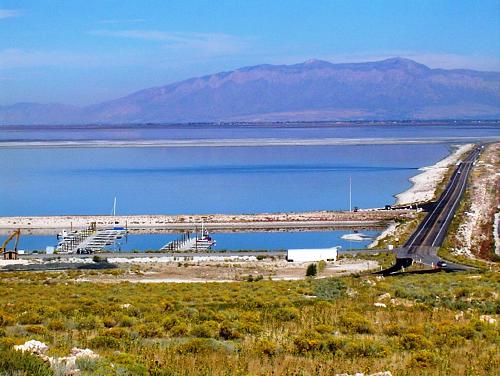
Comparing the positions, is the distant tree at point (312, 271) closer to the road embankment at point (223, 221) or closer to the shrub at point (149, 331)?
the shrub at point (149, 331)

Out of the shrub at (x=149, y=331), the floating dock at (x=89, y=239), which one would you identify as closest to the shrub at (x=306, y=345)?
the shrub at (x=149, y=331)

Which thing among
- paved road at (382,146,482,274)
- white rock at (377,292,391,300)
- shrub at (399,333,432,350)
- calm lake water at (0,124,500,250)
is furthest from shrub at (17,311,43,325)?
calm lake water at (0,124,500,250)

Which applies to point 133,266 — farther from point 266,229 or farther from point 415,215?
point 415,215

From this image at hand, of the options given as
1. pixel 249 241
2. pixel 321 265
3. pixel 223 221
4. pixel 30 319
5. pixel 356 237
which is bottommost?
pixel 249 241

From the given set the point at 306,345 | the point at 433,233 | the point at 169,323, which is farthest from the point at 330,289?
the point at 433,233

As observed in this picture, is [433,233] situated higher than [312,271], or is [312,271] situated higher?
[312,271]

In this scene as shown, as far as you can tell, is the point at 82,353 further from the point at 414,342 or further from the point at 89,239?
the point at 89,239

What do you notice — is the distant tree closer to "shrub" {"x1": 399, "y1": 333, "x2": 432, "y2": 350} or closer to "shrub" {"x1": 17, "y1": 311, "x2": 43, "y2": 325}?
"shrub" {"x1": 17, "y1": 311, "x2": 43, "y2": 325}
